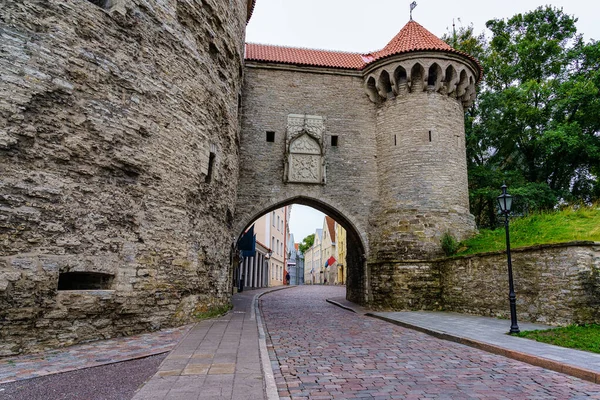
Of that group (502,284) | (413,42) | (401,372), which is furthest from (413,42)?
(401,372)

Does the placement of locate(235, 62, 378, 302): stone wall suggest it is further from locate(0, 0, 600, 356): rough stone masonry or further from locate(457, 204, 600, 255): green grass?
locate(457, 204, 600, 255): green grass

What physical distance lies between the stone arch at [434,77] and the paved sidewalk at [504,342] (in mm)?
8511

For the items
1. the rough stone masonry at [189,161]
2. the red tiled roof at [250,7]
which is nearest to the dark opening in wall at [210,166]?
the rough stone masonry at [189,161]

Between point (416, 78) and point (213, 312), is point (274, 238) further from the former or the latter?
point (213, 312)

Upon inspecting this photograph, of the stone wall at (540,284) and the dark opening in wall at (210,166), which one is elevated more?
the dark opening in wall at (210,166)

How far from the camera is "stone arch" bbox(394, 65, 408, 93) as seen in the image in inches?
601

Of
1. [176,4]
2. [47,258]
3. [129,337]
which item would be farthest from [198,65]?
[129,337]

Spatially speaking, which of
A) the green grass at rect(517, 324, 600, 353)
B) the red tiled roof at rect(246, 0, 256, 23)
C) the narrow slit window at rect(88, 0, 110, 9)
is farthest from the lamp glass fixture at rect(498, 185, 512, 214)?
the red tiled roof at rect(246, 0, 256, 23)

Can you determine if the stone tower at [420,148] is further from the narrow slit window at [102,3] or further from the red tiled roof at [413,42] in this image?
the narrow slit window at [102,3]

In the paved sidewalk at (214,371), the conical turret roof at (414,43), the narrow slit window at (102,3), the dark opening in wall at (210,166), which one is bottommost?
the paved sidewalk at (214,371)

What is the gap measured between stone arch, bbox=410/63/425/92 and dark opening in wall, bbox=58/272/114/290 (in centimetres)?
1250

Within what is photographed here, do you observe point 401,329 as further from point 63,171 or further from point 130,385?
point 63,171

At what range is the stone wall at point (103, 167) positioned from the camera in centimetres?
631

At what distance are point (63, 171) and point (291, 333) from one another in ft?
17.7
